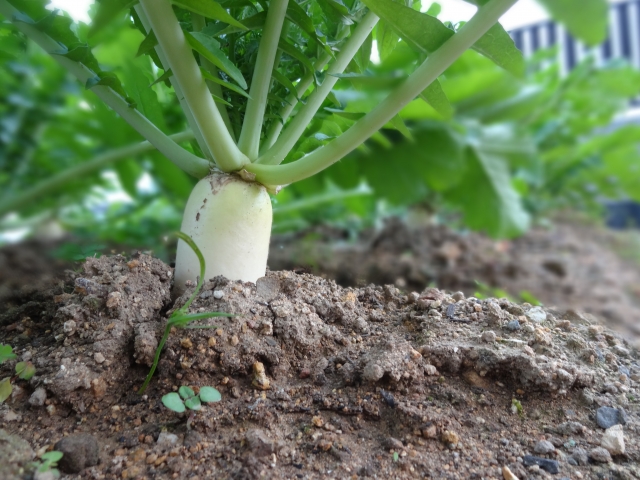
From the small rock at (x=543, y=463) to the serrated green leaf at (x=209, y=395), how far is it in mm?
321

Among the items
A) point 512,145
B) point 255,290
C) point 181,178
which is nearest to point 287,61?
point 255,290

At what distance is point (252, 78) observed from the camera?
24.2 inches

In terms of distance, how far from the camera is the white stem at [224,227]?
617 mm

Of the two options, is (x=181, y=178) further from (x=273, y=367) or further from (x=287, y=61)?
(x=273, y=367)

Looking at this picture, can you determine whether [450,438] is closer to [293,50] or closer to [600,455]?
[600,455]

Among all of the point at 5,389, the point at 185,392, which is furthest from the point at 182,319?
the point at 5,389

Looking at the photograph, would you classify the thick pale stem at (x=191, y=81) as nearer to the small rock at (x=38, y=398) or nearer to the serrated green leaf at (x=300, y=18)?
the serrated green leaf at (x=300, y=18)

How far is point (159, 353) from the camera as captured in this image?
518 mm

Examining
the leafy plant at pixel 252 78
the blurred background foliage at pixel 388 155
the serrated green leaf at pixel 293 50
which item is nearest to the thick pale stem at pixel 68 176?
the blurred background foliage at pixel 388 155

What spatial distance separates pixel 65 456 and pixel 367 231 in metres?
2.42

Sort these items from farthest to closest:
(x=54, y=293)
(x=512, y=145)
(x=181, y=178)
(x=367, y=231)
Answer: (x=367, y=231)
(x=512, y=145)
(x=181, y=178)
(x=54, y=293)

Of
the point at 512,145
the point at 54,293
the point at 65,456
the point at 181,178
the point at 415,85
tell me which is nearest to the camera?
the point at 65,456

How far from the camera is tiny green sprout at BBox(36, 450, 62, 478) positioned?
41 centimetres

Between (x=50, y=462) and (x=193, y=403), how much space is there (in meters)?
0.13
